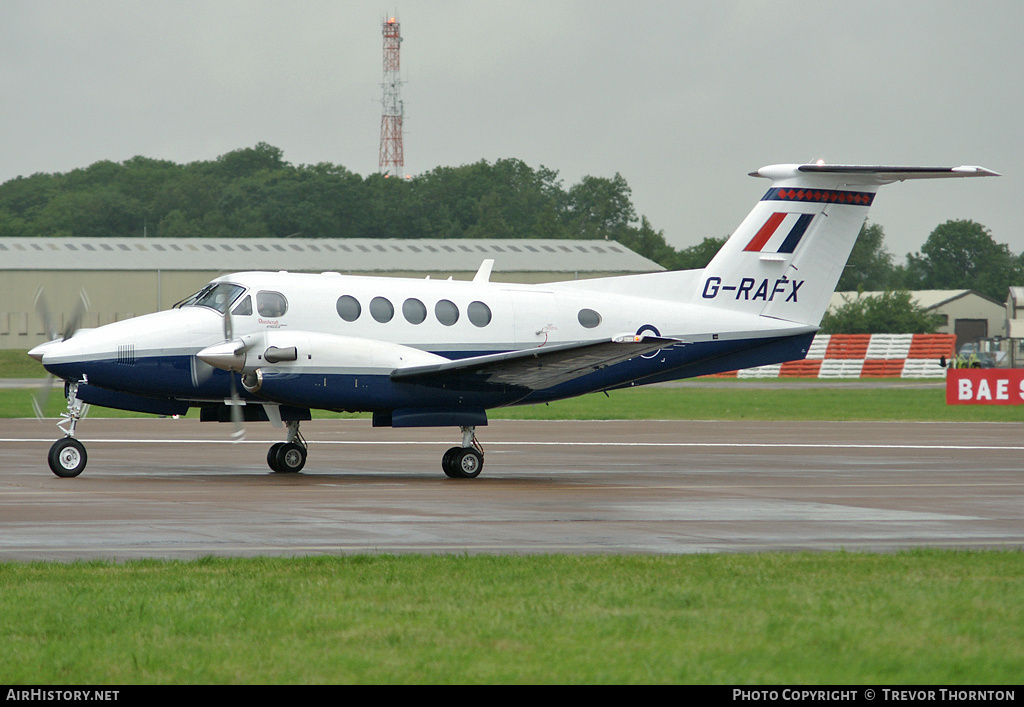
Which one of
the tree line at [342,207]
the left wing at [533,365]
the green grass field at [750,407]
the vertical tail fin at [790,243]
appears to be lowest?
the green grass field at [750,407]

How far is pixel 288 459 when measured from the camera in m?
20.8

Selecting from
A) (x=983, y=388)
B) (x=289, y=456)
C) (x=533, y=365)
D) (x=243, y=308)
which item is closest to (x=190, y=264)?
(x=983, y=388)

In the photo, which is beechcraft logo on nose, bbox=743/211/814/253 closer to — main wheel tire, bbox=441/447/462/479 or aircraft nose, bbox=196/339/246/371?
main wheel tire, bbox=441/447/462/479

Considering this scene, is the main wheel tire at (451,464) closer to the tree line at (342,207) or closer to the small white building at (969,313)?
the tree line at (342,207)

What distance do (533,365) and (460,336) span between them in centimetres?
185

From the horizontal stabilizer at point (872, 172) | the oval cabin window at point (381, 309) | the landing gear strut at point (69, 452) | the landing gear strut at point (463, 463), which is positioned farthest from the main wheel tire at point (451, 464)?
the horizontal stabilizer at point (872, 172)

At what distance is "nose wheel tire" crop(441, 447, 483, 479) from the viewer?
19891 millimetres

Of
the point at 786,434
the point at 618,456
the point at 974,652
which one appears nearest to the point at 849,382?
the point at 786,434

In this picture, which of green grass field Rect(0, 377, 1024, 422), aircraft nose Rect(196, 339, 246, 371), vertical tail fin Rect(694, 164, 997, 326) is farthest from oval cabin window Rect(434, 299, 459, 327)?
Answer: green grass field Rect(0, 377, 1024, 422)

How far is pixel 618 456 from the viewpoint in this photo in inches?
978

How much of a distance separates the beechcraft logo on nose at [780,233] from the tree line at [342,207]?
8256 centimetres

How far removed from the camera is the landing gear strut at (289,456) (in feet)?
68.1

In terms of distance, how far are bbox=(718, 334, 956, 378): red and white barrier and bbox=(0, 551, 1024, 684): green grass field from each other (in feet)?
183

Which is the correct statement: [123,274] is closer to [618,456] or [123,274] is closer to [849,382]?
[849,382]
